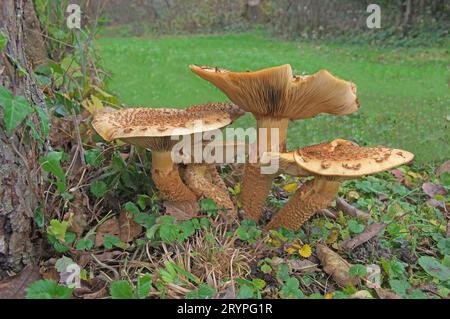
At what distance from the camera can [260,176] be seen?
181 cm

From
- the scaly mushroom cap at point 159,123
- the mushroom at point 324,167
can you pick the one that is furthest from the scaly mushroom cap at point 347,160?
the scaly mushroom cap at point 159,123

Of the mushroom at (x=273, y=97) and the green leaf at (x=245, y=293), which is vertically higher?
the mushroom at (x=273, y=97)

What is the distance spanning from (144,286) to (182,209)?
0.47 m

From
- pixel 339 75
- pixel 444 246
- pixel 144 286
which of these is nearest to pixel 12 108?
pixel 144 286

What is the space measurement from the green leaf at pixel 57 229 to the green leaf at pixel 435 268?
1.30m

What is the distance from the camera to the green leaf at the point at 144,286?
1.41 m

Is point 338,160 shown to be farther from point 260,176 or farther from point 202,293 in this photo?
point 202,293

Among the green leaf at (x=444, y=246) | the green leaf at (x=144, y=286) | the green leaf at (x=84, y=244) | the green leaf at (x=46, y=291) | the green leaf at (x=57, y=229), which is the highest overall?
the green leaf at (x=57, y=229)

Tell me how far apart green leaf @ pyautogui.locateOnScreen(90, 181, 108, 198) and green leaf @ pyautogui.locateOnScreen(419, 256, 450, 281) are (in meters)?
1.26

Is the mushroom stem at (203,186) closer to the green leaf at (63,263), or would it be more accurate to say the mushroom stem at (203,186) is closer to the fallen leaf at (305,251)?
the fallen leaf at (305,251)

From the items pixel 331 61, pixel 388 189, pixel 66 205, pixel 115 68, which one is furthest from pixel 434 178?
pixel 115 68

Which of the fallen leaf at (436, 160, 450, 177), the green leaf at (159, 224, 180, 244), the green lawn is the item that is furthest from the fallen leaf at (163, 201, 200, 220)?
the fallen leaf at (436, 160, 450, 177)

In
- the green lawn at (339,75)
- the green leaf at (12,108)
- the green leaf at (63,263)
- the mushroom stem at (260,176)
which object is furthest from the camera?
the green lawn at (339,75)

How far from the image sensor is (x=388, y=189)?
8.70 ft
